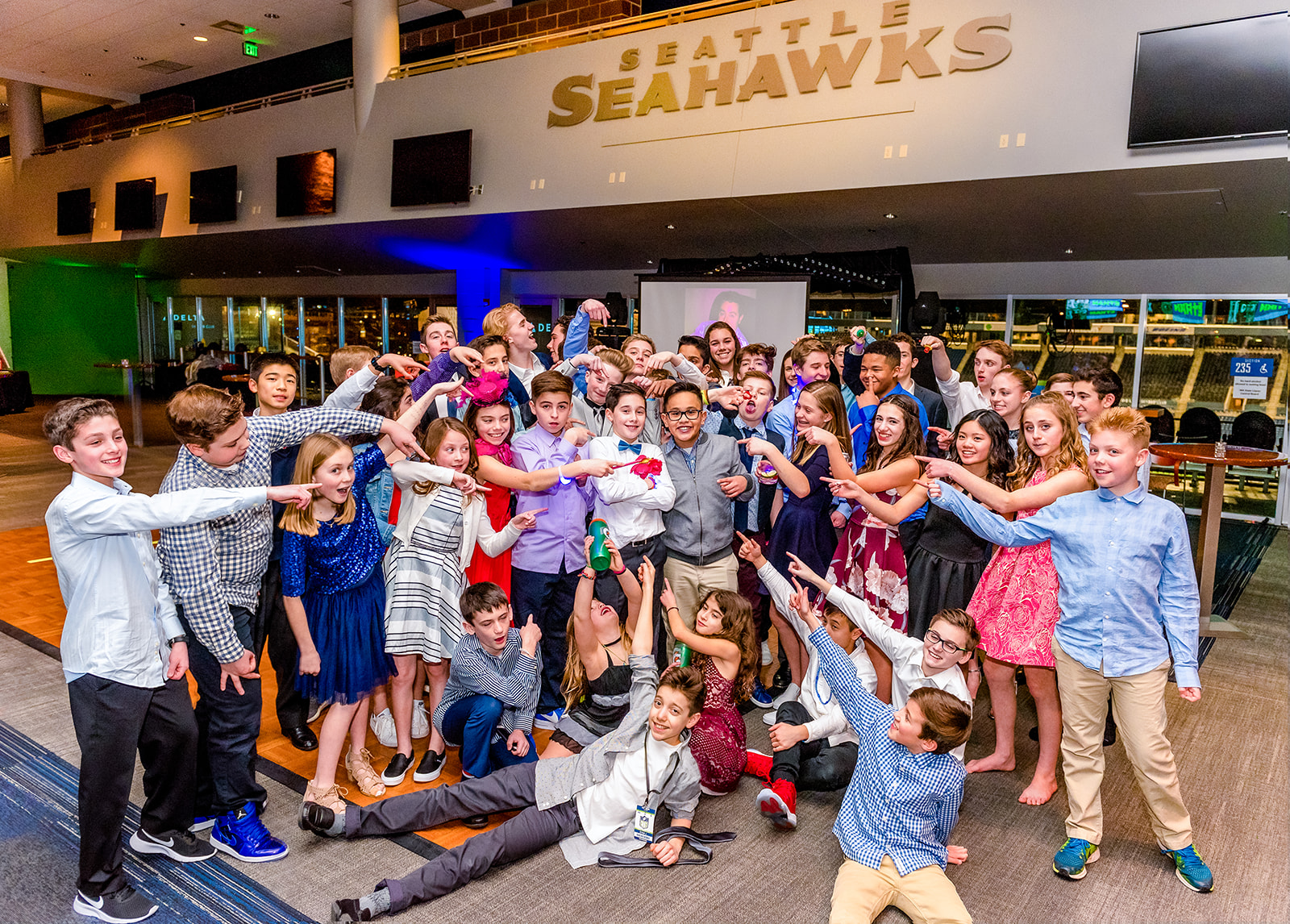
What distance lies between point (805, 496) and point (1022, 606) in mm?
955

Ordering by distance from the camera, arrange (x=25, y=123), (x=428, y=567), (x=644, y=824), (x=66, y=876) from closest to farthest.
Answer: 1. (x=66, y=876)
2. (x=644, y=824)
3. (x=428, y=567)
4. (x=25, y=123)

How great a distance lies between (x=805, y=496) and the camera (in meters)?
3.54

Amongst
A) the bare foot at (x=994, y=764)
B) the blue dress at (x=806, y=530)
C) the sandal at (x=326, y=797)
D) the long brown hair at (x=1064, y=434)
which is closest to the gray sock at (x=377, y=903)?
the sandal at (x=326, y=797)

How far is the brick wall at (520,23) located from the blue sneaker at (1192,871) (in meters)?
9.01

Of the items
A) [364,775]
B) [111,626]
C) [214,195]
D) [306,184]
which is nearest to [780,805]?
[364,775]

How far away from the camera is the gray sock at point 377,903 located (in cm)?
230

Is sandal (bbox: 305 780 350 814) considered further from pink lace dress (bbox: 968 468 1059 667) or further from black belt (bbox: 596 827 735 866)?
pink lace dress (bbox: 968 468 1059 667)

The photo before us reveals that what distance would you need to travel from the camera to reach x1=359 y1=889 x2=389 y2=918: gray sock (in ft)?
7.54

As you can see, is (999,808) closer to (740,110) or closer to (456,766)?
(456,766)

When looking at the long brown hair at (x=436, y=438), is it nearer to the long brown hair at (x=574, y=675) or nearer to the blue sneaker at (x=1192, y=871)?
the long brown hair at (x=574, y=675)

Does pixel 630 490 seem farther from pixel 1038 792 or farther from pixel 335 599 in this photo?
pixel 1038 792

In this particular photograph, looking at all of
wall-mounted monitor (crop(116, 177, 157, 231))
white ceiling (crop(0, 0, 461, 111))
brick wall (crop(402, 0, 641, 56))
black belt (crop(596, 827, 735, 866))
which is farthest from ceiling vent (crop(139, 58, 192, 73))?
black belt (crop(596, 827, 735, 866))

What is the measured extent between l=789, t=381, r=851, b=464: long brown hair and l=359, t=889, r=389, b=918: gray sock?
2.31 meters

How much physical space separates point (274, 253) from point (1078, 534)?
49.1ft
